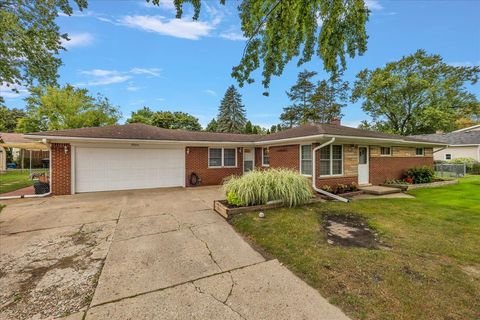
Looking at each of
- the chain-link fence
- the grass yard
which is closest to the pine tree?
the chain-link fence

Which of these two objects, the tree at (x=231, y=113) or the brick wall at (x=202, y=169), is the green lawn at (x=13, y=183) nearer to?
the brick wall at (x=202, y=169)

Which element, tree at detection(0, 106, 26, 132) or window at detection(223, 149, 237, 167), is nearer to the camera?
window at detection(223, 149, 237, 167)

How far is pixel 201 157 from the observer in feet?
37.4

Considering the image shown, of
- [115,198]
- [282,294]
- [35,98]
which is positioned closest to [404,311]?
[282,294]

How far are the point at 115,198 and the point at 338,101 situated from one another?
107ft

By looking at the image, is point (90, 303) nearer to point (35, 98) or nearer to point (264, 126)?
point (35, 98)

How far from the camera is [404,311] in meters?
2.21

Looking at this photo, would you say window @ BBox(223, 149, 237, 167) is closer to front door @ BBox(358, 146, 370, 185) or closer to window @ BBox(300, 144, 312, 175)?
window @ BBox(300, 144, 312, 175)

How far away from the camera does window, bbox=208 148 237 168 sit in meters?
11.8

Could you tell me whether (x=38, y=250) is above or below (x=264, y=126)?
below

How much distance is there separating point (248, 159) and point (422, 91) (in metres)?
25.7

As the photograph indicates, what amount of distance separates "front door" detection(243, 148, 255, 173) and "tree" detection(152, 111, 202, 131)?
25436mm

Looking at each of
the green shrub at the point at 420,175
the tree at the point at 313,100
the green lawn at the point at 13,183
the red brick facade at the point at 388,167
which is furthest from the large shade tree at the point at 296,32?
the tree at the point at 313,100

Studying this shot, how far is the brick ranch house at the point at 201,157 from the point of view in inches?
340
